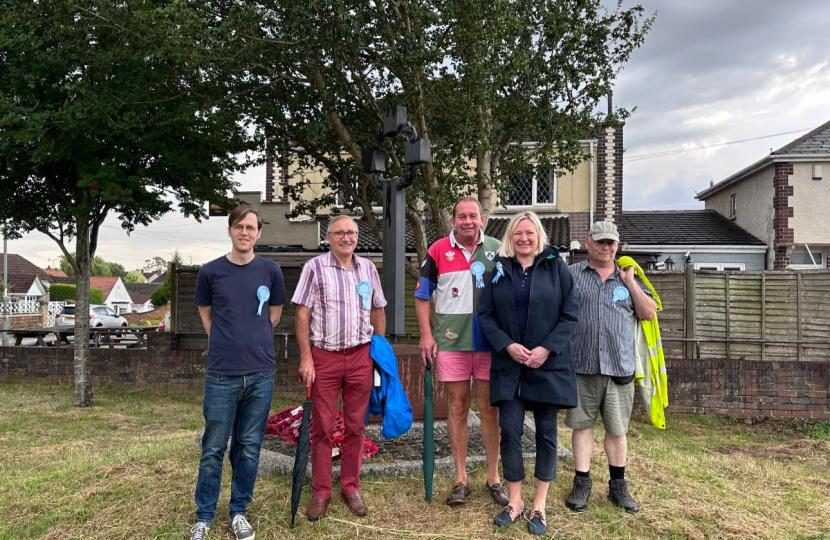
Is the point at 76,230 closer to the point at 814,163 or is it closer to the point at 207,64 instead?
the point at 207,64

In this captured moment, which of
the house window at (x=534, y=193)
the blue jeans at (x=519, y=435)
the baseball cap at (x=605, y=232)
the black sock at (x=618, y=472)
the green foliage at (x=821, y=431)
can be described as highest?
the house window at (x=534, y=193)

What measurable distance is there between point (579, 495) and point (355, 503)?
5.13 ft

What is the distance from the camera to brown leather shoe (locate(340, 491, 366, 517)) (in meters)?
4.11

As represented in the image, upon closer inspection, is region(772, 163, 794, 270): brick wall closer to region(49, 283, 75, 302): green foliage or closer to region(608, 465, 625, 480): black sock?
region(608, 465, 625, 480): black sock

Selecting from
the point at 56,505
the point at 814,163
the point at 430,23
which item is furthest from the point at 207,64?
→ the point at 814,163

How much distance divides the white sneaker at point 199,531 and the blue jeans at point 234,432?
1.8 inches

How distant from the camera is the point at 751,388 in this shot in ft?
31.2

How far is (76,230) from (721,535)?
1103 cm

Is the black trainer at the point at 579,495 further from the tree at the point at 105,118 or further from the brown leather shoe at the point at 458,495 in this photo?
the tree at the point at 105,118

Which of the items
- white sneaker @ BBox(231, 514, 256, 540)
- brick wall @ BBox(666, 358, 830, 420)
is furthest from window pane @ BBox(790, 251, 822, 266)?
white sneaker @ BBox(231, 514, 256, 540)

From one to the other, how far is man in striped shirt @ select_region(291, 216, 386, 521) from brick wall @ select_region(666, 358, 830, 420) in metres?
7.13

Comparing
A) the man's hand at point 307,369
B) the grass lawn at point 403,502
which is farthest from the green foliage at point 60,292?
the man's hand at point 307,369

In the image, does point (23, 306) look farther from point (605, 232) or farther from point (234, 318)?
point (605, 232)

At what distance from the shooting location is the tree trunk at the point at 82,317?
33.7 feet
